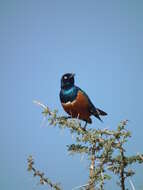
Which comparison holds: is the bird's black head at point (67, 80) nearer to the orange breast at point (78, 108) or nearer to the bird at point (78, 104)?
the bird at point (78, 104)

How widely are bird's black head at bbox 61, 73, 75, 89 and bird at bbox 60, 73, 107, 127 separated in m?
0.17

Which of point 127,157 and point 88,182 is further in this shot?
point 127,157

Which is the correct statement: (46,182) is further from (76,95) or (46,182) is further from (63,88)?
(63,88)

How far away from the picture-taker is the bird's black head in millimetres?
8362

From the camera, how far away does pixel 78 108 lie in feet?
23.1

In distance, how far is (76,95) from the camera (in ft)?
25.1

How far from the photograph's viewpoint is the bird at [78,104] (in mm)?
7000

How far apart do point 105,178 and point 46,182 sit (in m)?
0.59

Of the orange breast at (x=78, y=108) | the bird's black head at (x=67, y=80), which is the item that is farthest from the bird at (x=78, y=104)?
the bird's black head at (x=67, y=80)

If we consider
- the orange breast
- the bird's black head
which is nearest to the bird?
the orange breast

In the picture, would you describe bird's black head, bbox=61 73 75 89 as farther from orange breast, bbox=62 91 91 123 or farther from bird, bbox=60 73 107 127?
orange breast, bbox=62 91 91 123

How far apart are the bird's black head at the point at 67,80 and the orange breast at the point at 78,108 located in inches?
42.7

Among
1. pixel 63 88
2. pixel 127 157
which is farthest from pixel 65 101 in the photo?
pixel 127 157

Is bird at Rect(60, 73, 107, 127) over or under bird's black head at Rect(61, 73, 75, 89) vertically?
under
